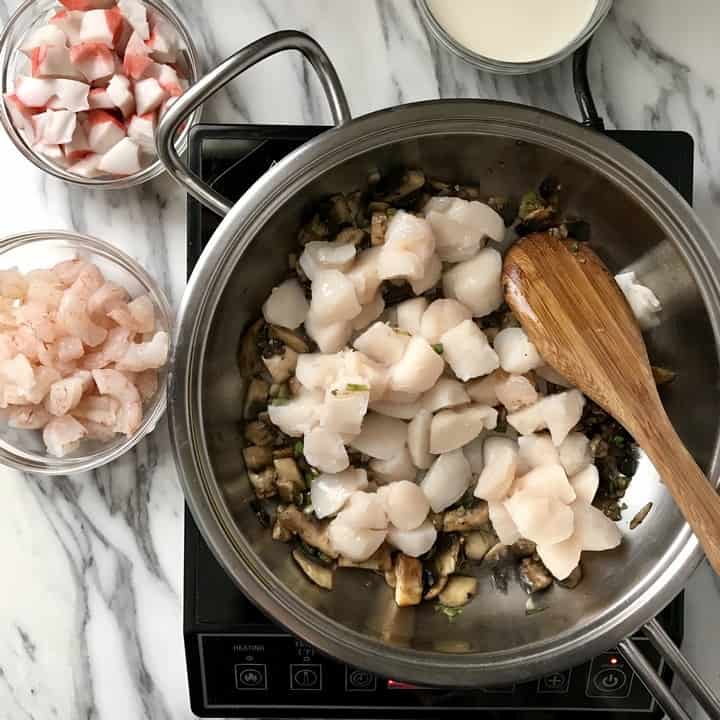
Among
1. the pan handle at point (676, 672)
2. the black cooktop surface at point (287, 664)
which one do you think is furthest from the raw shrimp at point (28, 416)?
the pan handle at point (676, 672)

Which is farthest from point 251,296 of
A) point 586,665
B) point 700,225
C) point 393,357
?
point 586,665

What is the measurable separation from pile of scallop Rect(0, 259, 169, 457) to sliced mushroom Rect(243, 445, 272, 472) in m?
0.15

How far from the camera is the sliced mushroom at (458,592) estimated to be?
1263 millimetres

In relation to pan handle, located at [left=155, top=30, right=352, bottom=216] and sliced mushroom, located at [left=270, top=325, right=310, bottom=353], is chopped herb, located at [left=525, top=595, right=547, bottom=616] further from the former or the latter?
pan handle, located at [left=155, top=30, right=352, bottom=216]

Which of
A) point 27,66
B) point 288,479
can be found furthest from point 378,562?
point 27,66

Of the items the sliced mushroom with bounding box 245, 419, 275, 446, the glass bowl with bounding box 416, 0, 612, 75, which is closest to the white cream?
the glass bowl with bounding box 416, 0, 612, 75

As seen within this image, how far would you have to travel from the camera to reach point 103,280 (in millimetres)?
1289

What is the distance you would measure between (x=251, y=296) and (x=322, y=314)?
0.10 m

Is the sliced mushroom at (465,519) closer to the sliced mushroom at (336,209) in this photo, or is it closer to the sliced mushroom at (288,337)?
the sliced mushroom at (288,337)

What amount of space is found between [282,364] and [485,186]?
0.37m

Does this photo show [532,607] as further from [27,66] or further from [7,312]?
[27,66]

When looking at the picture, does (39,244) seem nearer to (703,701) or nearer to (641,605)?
(641,605)

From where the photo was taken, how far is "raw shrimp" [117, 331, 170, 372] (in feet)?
4.02

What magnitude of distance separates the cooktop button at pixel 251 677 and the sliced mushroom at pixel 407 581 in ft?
0.70
